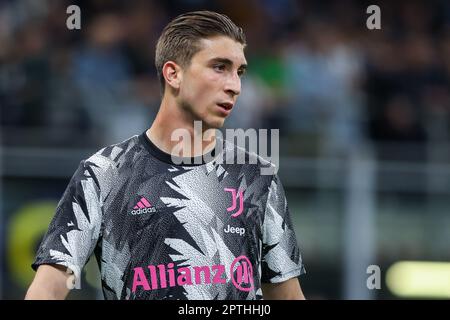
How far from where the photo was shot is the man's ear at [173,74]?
4.60m

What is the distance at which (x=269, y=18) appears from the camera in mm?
12656

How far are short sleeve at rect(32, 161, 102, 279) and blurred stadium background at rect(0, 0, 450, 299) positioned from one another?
4.64 metres

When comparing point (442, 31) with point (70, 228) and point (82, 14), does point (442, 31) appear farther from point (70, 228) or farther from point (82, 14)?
point (70, 228)

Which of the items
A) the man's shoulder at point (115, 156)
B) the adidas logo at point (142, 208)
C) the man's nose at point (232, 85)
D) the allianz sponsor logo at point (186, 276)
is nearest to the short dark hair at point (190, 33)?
the man's nose at point (232, 85)

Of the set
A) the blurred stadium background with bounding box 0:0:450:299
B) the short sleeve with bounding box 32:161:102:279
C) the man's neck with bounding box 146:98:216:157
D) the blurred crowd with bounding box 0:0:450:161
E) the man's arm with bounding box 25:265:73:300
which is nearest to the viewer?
the man's arm with bounding box 25:265:73:300

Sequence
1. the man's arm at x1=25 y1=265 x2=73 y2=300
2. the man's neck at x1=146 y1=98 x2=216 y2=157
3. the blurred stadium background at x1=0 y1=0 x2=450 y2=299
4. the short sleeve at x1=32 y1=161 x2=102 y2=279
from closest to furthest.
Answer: the man's arm at x1=25 y1=265 x2=73 y2=300, the short sleeve at x1=32 y1=161 x2=102 y2=279, the man's neck at x1=146 y1=98 x2=216 y2=157, the blurred stadium background at x1=0 y1=0 x2=450 y2=299

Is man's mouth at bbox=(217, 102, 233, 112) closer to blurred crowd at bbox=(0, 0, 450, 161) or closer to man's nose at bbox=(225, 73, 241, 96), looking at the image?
man's nose at bbox=(225, 73, 241, 96)

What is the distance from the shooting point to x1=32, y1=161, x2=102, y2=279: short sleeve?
4391 millimetres

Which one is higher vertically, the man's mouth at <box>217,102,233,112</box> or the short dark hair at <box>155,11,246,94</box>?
the short dark hair at <box>155,11,246,94</box>

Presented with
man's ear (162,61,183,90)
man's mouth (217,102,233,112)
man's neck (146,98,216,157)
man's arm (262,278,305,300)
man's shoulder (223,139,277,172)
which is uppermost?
man's ear (162,61,183,90)

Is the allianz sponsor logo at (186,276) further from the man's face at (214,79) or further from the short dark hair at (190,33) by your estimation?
the short dark hair at (190,33)

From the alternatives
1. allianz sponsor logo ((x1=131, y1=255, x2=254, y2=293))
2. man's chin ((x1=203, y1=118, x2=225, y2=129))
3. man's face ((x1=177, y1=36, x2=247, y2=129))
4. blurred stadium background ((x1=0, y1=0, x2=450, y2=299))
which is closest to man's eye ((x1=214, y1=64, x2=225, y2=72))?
man's face ((x1=177, y1=36, x2=247, y2=129))

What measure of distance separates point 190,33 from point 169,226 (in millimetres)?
820

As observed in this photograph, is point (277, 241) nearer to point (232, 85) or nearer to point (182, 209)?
point (182, 209)
